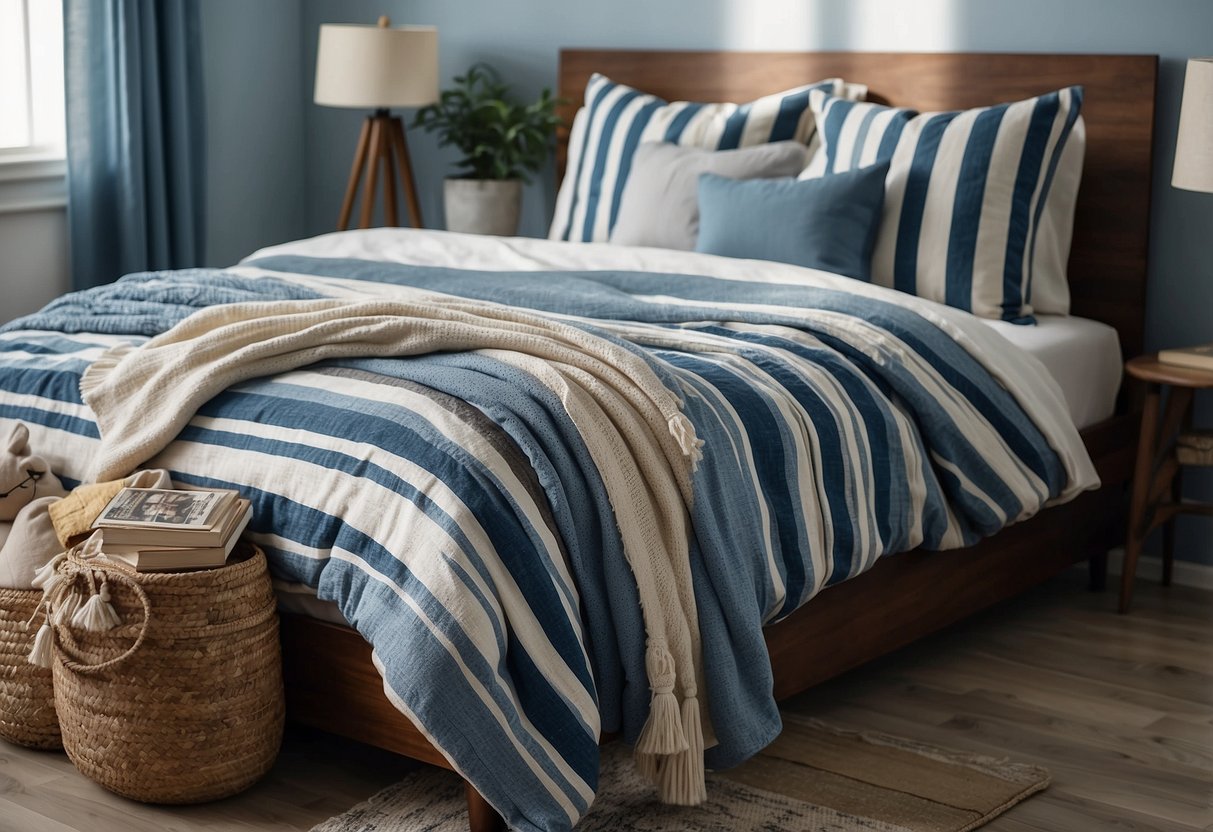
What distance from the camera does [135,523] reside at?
217cm

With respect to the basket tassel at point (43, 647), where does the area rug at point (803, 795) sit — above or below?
below

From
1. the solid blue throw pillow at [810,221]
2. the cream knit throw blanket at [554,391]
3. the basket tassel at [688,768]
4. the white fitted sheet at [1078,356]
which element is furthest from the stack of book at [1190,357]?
the basket tassel at [688,768]

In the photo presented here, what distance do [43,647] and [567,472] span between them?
0.85 m

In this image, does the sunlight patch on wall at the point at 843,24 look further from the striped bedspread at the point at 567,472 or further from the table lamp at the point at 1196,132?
the striped bedspread at the point at 567,472

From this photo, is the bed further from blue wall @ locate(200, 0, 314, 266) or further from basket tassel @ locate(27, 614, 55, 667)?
blue wall @ locate(200, 0, 314, 266)

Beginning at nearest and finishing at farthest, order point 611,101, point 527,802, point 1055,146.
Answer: point 527,802, point 1055,146, point 611,101

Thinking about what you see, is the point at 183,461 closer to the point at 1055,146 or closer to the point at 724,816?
the point at 724,816

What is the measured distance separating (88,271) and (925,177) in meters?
2.47

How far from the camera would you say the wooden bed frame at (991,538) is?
2.30 metres

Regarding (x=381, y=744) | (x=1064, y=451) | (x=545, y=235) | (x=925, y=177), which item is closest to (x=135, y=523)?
(x=381, y=744)

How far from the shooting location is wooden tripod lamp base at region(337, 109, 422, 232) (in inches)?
184

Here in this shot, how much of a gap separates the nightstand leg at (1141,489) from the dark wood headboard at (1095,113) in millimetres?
336

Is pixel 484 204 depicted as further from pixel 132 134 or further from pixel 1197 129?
pixel 1197 129

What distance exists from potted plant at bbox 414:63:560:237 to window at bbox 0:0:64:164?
42.7 inches
